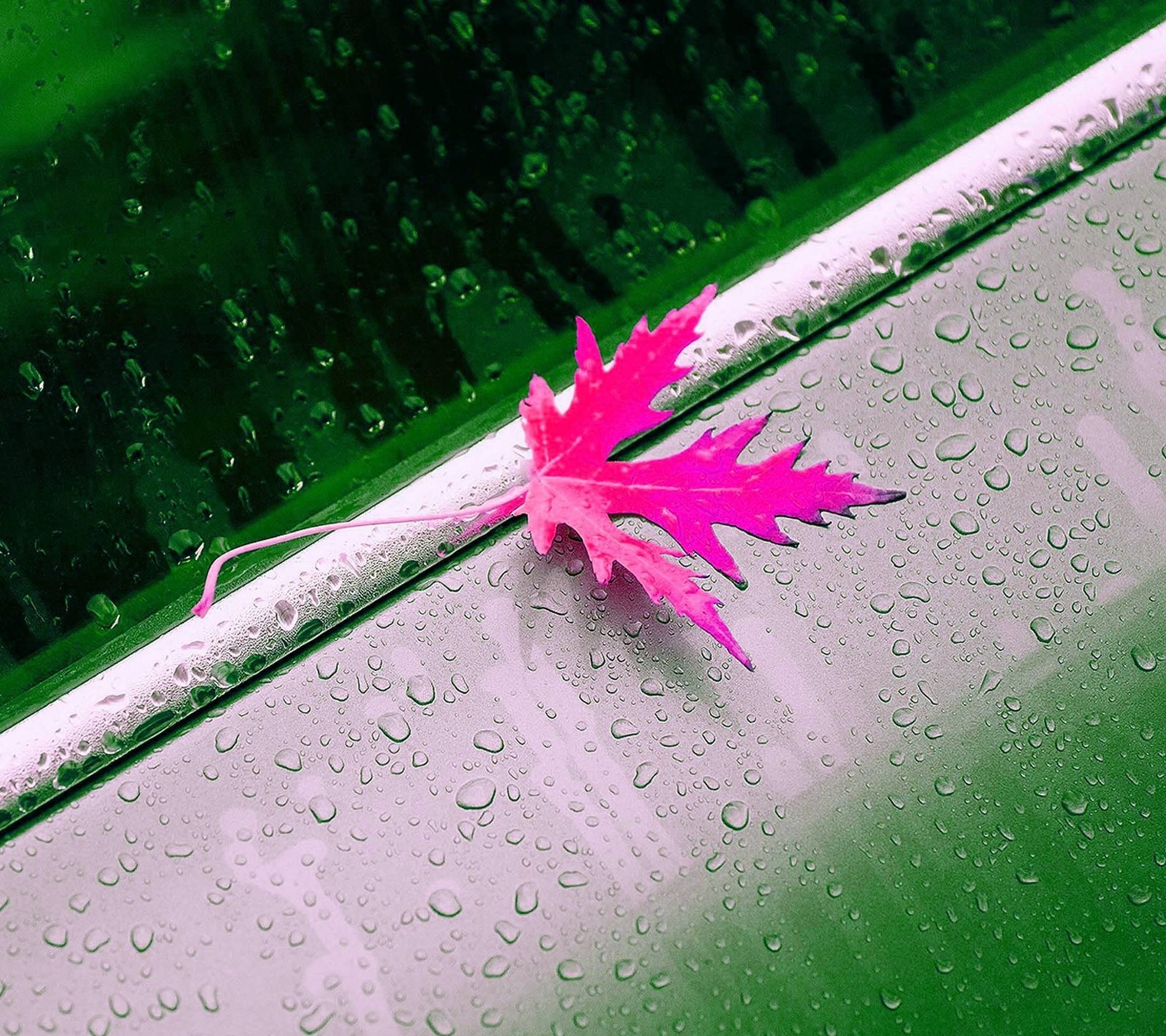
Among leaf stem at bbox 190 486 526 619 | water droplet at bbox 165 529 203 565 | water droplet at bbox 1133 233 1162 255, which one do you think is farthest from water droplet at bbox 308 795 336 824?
water droplet at bbox 1133 233 1162 255

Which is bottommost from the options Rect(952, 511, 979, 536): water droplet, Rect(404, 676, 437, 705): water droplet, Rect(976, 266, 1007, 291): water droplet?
Rect(952, 511, 979, 536): water droplet

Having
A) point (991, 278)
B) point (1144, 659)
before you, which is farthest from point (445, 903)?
point (991, 278)

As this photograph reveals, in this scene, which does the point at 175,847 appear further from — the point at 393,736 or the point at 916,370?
the point at 916,370

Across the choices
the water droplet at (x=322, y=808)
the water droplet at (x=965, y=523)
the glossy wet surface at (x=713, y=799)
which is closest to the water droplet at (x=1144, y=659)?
the glossy wet surface at (x=713, y=799)

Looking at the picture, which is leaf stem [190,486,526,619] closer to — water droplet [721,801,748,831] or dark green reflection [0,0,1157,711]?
dark green reflection [0,0,1157,711]

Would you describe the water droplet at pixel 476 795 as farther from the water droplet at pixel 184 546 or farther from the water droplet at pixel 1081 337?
the water droplet at pixel 1081 337

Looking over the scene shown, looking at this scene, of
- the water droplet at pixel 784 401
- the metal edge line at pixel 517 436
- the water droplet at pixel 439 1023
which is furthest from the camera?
the water droplet at pixel 784 401
